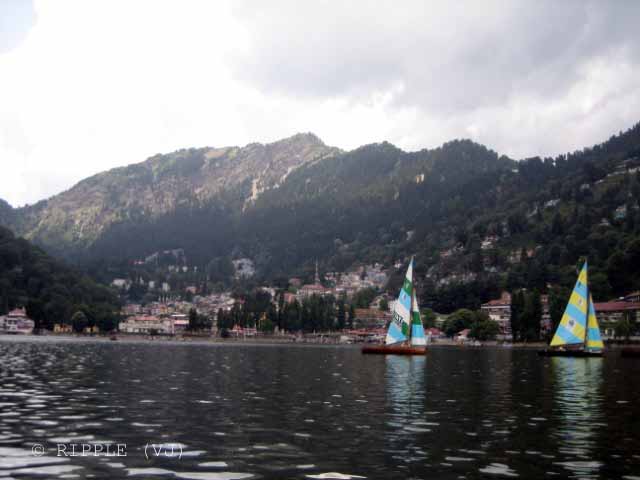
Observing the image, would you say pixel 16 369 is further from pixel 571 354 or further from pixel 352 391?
pixel 571 354

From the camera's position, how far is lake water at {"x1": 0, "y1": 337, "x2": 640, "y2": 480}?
2339cm

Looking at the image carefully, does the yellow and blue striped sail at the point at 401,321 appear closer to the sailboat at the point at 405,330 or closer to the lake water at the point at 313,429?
the sailboat at the point at 405,330

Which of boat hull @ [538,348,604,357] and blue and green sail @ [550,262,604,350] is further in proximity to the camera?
boat hull @ [538,348,604,357]

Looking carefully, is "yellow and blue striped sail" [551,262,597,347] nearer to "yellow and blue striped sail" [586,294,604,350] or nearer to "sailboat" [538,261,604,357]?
"sailboat" [538,261,604,357]

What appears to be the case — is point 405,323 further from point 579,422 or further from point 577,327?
point 579,422

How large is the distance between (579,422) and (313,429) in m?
12.7

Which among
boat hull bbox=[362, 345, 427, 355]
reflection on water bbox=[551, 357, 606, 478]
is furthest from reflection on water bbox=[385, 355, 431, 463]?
boat hull bbox=[362, 345, 427, 355]

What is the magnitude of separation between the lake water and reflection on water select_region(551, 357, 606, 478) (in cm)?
7

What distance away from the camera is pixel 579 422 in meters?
35.6

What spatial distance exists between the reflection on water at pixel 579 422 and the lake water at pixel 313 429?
0.07 metres

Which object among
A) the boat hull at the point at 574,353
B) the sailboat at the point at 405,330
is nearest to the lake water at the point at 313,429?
the sailboat at the point at 405,330

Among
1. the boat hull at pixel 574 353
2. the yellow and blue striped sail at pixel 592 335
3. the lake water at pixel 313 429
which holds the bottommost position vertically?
the lake water at pixel 313 429

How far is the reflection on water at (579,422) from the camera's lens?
25172 mm

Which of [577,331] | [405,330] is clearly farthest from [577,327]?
[405,330]
